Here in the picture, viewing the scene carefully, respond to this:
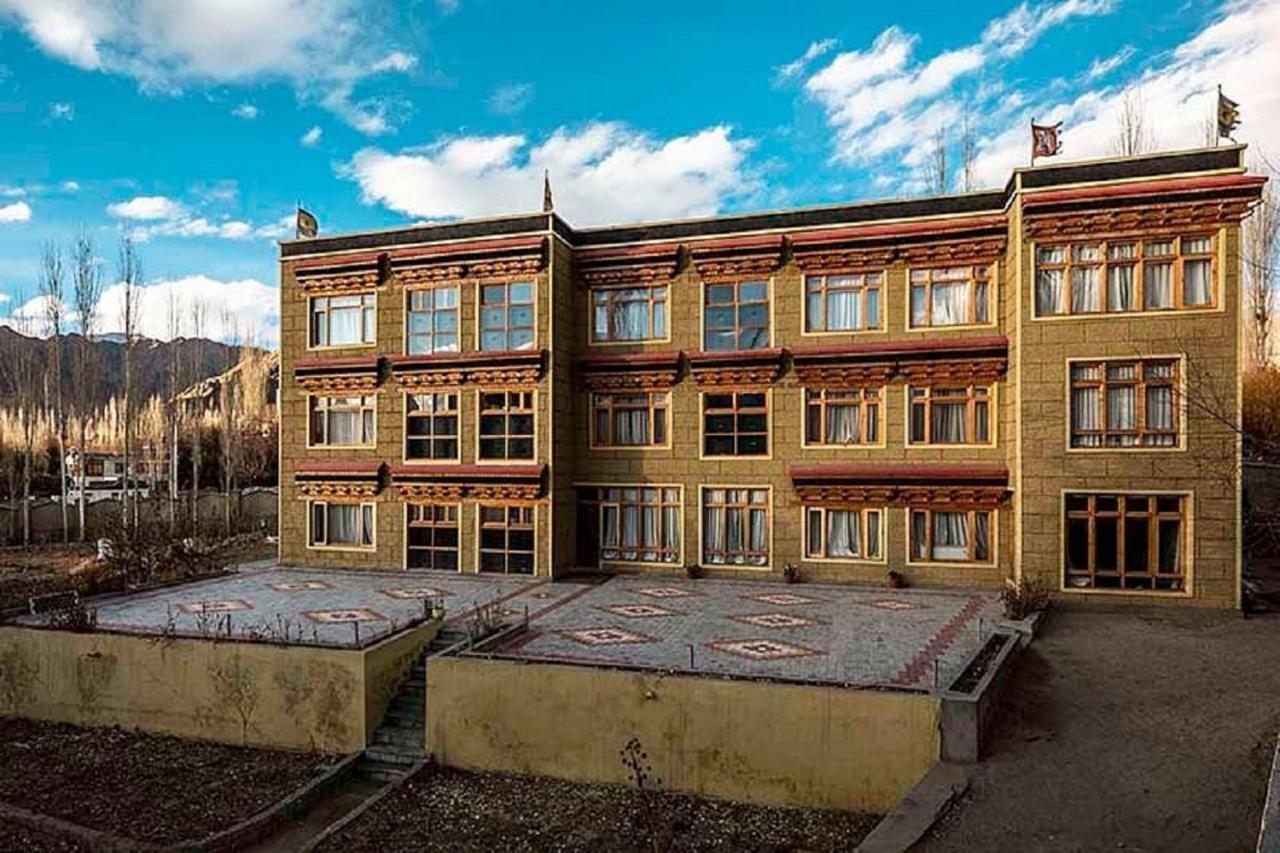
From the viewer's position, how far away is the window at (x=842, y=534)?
49.8ft

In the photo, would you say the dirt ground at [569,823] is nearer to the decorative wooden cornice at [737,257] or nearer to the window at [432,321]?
the window at [432,321]

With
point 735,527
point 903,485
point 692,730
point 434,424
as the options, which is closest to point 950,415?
point 903,485

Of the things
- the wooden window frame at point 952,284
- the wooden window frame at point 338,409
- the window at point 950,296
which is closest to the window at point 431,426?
the wooden window frame at point 338,409

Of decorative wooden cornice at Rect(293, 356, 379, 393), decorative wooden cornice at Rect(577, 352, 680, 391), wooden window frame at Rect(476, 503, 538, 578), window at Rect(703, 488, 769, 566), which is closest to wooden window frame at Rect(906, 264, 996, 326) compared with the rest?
window at Rect(703, 488, 769, 566)

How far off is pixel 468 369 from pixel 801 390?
6.97m

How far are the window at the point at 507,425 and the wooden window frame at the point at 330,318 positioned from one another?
10.5 feet

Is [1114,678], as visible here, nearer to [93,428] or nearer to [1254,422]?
[1254,422]

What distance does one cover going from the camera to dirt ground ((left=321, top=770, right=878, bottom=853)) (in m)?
7.56

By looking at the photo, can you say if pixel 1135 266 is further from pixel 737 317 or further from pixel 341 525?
pixel 341 525

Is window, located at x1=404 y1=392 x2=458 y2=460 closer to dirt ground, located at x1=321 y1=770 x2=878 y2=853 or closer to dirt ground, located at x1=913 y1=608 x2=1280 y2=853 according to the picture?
dirt ground, located at x1=321 y1=770 x2=878 y2=853

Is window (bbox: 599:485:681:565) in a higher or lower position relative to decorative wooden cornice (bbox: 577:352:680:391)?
lower

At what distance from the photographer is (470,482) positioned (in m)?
16.5

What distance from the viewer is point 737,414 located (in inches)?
633

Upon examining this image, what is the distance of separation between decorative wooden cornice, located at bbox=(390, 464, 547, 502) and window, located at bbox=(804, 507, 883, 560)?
18.1 feet
